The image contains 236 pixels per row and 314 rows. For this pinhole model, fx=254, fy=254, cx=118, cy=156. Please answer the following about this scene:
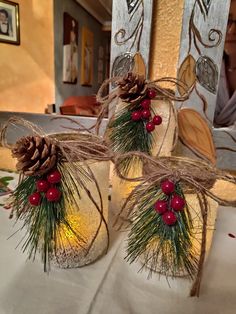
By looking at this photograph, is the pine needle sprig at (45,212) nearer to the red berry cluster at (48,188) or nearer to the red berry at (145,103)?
the red berry cluster at (48,188)

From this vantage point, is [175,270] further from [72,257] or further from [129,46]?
[129,46]

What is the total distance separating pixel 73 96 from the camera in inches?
22.4

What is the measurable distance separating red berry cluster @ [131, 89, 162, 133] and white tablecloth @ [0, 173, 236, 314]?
0.19 meters

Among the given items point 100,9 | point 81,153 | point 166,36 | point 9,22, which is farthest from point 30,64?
point 81,153

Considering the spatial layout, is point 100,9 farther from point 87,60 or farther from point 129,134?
point 129,134

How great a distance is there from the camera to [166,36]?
1.64 ft

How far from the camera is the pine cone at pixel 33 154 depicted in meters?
0.24

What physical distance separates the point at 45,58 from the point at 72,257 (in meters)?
0.45

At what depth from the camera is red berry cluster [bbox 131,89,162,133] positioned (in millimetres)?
385

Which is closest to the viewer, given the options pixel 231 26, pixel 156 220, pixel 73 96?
pixel 156 220

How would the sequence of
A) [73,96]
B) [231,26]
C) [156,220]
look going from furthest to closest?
[73,96], [231,26], [156,220]

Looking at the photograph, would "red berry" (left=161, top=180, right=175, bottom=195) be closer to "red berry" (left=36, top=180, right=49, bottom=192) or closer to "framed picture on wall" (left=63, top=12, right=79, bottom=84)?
"red berry" (left=36, top=180, right=49, bottom=192)

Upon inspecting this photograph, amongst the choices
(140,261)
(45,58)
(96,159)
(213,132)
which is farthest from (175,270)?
(45,58)

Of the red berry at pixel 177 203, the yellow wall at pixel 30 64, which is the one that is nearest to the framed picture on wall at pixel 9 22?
the yellow wall at pixel 30 64
